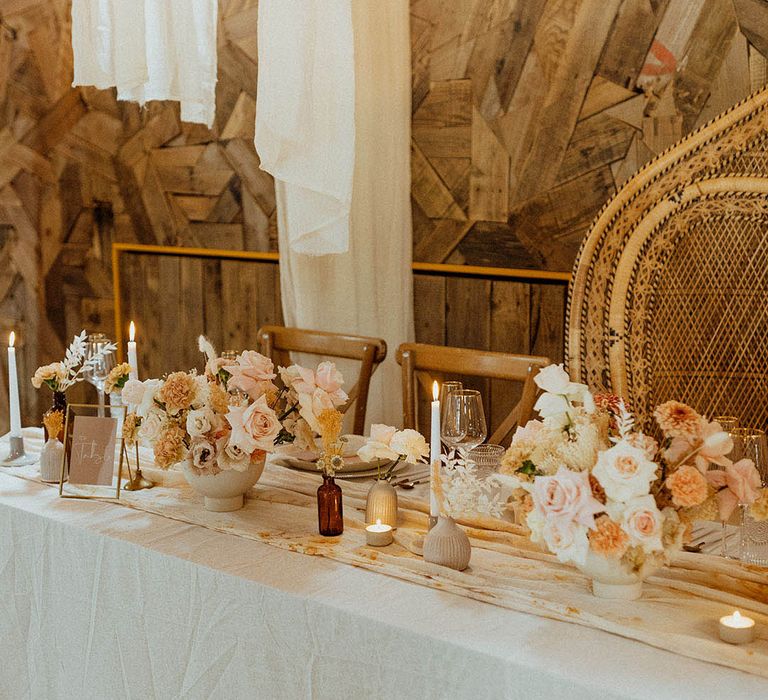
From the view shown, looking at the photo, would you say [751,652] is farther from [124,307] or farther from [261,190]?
[124,307]

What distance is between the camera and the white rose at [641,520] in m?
1.23

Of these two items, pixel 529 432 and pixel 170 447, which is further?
pixel 170 447

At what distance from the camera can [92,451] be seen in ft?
6.09

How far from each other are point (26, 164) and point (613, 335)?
8.37 ft

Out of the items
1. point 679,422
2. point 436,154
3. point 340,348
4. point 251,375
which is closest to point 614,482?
point 679,422

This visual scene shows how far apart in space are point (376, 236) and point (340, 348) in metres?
0.41

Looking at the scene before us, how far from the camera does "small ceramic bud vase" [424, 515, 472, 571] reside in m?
1.45

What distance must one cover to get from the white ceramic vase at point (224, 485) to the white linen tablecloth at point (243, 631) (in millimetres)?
78

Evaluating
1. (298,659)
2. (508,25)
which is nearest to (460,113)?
(508,25)

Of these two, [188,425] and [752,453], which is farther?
[188,425]

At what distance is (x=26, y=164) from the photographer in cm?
394

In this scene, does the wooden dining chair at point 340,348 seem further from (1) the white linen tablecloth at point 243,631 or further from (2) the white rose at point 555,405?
(2) the white rose at point 555,405

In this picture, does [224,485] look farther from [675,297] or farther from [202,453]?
[675,297]

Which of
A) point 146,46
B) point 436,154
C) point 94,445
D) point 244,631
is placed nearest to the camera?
point 244,631
